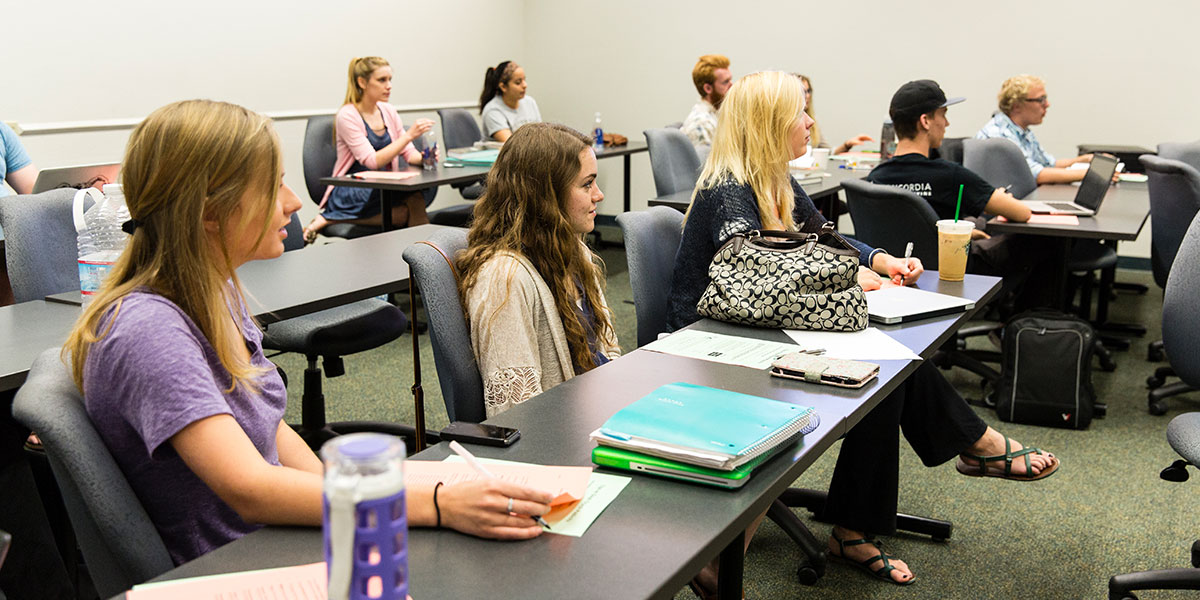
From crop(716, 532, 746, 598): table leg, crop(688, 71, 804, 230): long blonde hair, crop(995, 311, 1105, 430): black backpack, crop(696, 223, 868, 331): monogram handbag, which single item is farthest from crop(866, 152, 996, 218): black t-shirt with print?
crop(716, 532, 746, 598): table leg

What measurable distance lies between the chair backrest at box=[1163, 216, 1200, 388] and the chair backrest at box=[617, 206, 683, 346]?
1198 mm

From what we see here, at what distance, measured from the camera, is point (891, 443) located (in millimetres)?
2301

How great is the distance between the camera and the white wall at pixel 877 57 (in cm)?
588

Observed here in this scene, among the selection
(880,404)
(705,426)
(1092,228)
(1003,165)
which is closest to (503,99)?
(1003,165)

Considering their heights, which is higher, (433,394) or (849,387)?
(849,387)

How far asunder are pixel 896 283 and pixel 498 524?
1.63m

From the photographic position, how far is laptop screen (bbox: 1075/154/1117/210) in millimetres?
3838

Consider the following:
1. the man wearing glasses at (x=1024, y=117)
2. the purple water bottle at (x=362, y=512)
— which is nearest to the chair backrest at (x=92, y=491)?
the purple water bottle at (x=362, y=512)

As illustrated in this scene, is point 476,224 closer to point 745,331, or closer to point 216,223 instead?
point 745,331

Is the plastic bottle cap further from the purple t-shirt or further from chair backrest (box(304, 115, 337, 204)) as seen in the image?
chair backrest (box(304, 115, 337, 204))

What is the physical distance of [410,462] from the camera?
1.27 m

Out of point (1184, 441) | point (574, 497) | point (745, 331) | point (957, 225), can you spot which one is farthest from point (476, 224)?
point (1184, 441)

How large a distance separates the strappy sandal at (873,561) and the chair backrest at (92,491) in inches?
67.2

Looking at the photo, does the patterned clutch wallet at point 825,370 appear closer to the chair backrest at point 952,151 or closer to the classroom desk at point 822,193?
the classroom desk at point 822,193
